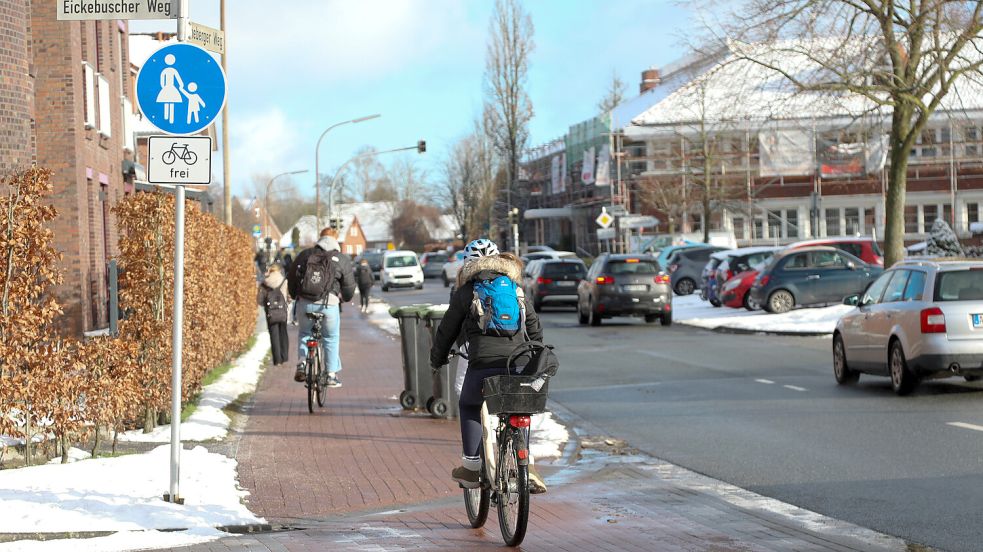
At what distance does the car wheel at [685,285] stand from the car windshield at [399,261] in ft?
57.0

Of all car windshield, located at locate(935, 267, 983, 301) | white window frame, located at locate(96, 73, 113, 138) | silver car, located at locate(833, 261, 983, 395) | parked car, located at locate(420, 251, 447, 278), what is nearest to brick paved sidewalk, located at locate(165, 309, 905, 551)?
silver car, located at locate(833, 261, 983, 395)

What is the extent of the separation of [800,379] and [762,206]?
5328 centimetres

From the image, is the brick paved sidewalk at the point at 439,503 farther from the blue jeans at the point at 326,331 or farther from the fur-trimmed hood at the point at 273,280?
the fur-trimmed hood at the point at 273,280

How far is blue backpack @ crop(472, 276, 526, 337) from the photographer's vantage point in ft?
24.6

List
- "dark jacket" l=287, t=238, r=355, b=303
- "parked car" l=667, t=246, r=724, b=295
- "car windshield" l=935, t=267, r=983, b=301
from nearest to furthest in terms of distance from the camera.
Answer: "dark jacket" l=287, t=238, r=355, b=303
"car windshield" l=935, t=267, r=983, b=301
"parked car" l=667, t=246, r=724, b=295

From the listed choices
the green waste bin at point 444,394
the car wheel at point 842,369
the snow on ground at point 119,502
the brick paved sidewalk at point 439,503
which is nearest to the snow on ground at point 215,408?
the brick paved sidewalk at point 439,503

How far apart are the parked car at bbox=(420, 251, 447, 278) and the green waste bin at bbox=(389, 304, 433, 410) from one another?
60.8 m

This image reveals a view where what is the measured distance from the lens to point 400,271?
59.8 m

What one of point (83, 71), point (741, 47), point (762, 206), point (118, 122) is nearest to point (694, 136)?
point (762, 206)

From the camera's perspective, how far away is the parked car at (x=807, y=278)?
3127cm

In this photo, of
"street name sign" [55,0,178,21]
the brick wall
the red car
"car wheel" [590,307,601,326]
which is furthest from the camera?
the red car

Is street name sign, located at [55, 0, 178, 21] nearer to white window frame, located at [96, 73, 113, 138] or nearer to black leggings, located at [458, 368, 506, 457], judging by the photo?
black leggings, located at [458, 368, 506, 457]

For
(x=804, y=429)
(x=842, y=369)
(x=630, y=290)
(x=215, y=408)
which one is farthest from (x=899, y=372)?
(x=630, y=290)

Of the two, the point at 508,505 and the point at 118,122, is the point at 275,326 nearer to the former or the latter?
the point at 118,122
